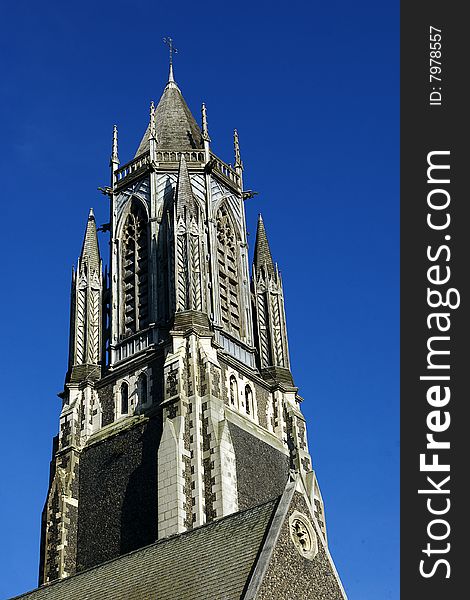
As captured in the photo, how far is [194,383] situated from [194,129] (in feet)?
52.8

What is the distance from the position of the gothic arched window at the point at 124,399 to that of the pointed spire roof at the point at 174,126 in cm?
1205

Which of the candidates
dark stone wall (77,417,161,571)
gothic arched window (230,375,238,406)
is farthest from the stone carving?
gothic arched window (230,375,238,406)

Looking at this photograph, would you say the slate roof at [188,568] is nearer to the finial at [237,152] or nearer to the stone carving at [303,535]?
the stone carving at [303,535]

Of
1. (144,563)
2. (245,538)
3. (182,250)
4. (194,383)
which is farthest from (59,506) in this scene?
(245,538)

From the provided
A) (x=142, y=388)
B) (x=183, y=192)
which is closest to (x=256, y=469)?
(x=142, y=388)

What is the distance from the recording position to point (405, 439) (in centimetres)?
1978

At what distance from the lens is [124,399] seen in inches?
1642

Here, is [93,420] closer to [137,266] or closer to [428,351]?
[137,266]

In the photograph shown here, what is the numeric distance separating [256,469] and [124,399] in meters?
6.18

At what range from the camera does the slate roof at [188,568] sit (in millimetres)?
22766

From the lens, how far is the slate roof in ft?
74.7

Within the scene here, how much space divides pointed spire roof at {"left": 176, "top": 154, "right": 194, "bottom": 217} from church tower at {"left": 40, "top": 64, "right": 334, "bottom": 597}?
68 millimetres

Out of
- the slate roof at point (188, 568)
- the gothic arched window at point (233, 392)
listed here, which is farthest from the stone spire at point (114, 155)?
the slate roof at point (188, 568)

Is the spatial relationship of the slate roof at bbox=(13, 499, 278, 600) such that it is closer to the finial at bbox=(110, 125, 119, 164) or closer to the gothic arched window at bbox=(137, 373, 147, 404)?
the gothic arched window at bbox=(137, 373, 147, 404)
